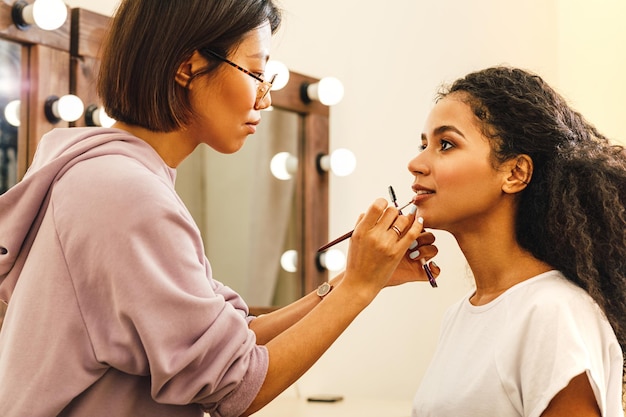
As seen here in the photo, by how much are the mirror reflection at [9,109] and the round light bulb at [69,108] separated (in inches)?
2.9

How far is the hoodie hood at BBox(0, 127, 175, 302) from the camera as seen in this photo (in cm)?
93

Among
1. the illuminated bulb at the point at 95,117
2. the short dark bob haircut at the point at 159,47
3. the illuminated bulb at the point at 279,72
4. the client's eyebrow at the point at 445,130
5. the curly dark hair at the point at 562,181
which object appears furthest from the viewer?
the illuminated bulb at the point at 279,72

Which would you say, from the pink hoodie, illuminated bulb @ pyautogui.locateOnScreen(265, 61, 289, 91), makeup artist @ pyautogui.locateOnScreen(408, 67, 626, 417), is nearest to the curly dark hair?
makeup artist @ pyautogui.locateOnScreen(408, 67, 626, 417)

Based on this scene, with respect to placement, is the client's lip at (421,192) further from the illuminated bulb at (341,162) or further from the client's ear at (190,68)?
the illuminated bulb at (341,162)

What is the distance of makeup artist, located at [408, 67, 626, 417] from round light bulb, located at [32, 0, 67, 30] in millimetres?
717

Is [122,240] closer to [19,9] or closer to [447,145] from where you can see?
[447,145]

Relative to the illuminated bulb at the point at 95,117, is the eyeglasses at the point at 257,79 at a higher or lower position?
higher

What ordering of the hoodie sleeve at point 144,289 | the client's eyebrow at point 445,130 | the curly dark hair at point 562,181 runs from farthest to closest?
1. the client's eyebrow at point 445,130
2. the curly dark hair at point 562,181
3. the hoodie sleeve at point 144,289

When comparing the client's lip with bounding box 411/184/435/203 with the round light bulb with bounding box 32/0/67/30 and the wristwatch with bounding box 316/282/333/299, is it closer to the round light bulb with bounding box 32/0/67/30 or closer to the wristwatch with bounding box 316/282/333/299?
the wristwatch with bounding box 316/282/333/299

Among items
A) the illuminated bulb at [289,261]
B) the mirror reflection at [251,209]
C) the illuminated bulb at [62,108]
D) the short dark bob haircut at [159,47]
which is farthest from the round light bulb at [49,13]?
the illuminated bulb at [289,261]

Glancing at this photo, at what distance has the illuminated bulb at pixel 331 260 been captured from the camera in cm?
214

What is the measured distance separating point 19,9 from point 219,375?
930 mm

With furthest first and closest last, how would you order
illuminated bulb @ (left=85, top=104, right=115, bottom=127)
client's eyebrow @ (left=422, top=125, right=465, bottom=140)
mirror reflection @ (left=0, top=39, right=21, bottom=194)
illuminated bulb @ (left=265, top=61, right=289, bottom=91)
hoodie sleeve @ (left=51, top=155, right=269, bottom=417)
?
illuminated bulb @ (left=265, top=61, right=289, bottom=91) → illuminated bulb @ (left=85, top=104, right=115, bottom=127) → mirror reflection @ (left=0, top=39, right=21, bottom=194) → client's eyebrow @ (left=422, top=125, right=465, bottom=140) → hoodie sleeve @ (left=51, top=155, right=269, bottom=417)

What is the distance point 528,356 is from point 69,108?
964 mm
